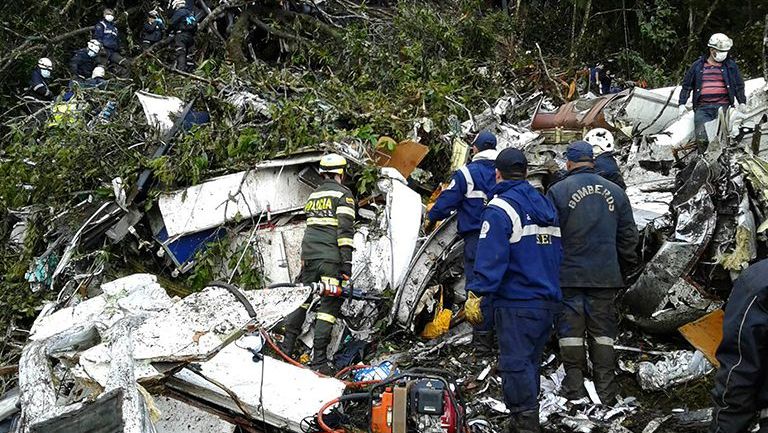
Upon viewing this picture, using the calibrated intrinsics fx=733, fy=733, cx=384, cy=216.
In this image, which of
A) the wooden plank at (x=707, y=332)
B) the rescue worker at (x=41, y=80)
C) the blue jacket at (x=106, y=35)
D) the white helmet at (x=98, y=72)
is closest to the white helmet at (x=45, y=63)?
the rescue worker at (x=41, y=80)

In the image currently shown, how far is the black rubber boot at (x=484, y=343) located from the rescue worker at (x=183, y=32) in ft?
21.4

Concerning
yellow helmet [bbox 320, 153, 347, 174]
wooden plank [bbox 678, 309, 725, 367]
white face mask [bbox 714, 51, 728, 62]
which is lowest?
wooden plank [bbox 678, 309, 725, 367]

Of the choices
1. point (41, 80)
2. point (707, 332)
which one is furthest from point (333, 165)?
point (41, 80)

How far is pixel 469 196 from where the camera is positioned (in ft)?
17.4

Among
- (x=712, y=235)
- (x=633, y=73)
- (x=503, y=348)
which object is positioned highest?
(x=633, y=73)

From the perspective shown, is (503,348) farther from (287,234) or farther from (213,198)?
(213,198)

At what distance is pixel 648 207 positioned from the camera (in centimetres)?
543

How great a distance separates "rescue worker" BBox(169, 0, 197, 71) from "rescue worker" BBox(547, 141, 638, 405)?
6980 mm

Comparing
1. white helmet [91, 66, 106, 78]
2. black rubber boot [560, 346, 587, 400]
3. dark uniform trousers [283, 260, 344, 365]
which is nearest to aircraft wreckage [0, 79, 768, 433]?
black rubber boot [560, 346, 587, 400]

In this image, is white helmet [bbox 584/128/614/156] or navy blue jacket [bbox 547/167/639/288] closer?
navy blue jacket [bbox 547/167/639/288]

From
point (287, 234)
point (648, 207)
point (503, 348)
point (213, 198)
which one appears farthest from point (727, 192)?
point (213, 198)

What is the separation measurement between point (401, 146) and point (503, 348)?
3.13m

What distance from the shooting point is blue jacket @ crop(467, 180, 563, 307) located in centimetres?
387

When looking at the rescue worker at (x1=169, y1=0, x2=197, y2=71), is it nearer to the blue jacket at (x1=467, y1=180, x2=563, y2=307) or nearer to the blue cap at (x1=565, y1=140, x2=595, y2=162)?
the blue cap at (x1=565, y1=140, x2=595, y2=162)
